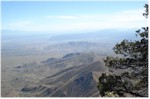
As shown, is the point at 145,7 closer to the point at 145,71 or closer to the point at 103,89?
the point at 145,71

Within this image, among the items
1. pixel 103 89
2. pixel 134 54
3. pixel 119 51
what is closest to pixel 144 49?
pixel 134 54

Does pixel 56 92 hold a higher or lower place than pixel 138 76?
lower

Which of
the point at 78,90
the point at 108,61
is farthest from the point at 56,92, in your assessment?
the point at 108,61

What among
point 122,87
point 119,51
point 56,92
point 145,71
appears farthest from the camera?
point 56,92

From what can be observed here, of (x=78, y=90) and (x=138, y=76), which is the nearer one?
(x=138, y=76)

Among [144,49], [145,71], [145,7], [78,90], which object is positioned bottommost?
[78,90]

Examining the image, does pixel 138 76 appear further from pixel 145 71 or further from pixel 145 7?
pixel 145 7

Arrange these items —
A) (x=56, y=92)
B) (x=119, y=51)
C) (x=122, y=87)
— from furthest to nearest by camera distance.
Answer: (x=56, y=92) < (x=119, y=51) < (x=122, y=87)
